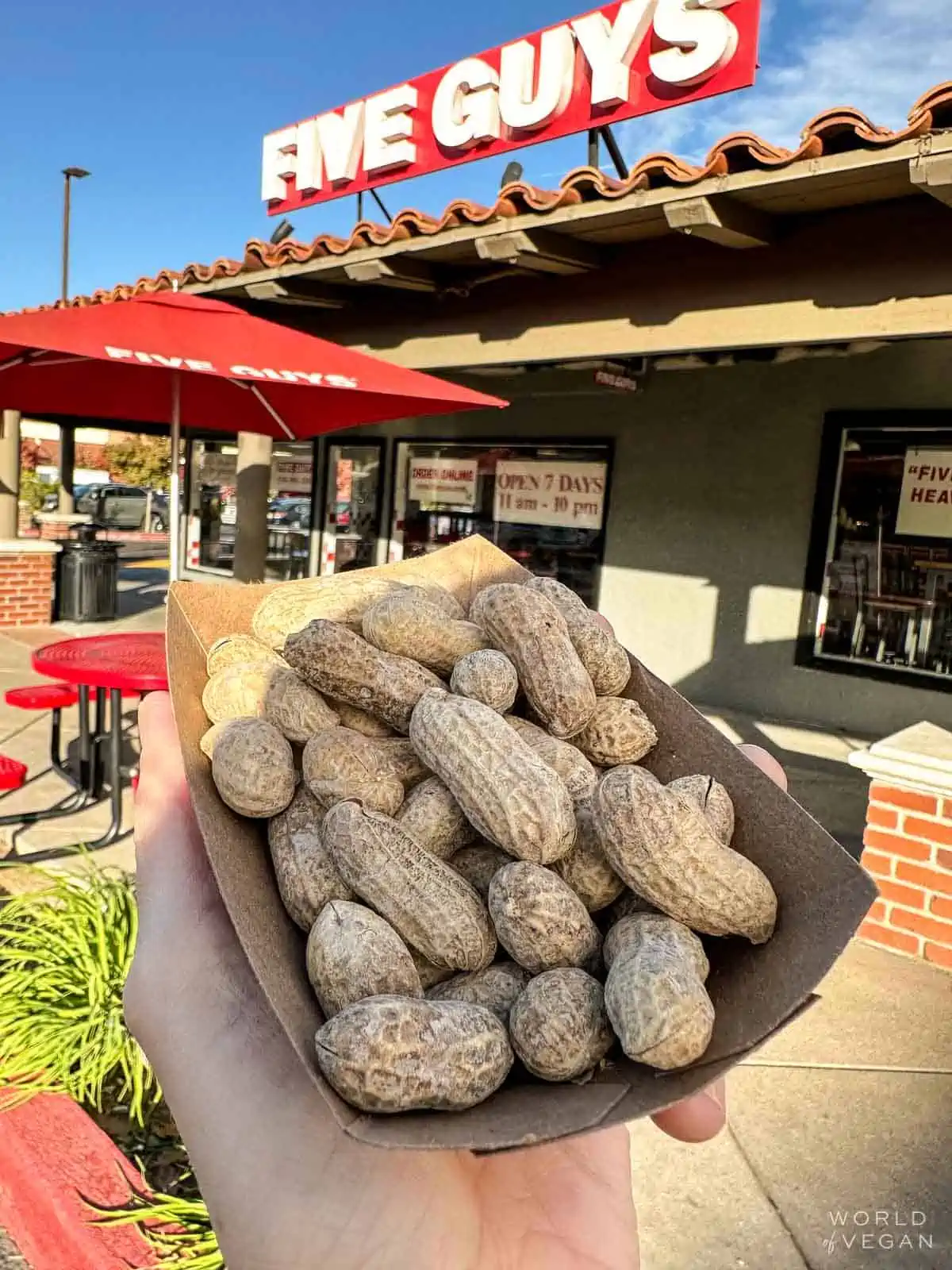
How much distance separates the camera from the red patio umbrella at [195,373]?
4281 mm

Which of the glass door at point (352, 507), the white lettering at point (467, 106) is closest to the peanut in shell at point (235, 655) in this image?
the white lettering at point (467, 106)

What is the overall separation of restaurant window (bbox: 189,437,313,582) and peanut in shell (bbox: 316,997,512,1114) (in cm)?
1071

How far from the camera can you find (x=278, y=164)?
29.4ft

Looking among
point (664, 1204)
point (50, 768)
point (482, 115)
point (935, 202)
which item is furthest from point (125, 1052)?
point (482, 115)

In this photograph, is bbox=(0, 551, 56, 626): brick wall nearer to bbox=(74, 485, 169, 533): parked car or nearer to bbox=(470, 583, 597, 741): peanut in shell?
bbox=(470, 583, 597, 741): peanut in shell

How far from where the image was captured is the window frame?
6.91 metres

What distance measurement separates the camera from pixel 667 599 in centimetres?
827

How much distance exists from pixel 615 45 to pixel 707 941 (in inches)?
257

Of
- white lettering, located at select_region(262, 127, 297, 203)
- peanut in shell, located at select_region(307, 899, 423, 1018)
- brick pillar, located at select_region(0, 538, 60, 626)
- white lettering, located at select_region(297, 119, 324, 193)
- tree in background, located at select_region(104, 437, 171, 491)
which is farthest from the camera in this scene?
tree in background, located at select_region(104, 437, 171, 491)

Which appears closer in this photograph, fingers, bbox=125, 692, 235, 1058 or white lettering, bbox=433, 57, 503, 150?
fingers, bbox=125, 692, 235, 1058

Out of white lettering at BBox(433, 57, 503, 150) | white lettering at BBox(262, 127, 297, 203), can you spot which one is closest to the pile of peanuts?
white lettering at BBox(433, 57, 503, 150)

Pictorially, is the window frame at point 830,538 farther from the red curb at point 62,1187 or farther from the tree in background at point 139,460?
the tree in background at point 139,460

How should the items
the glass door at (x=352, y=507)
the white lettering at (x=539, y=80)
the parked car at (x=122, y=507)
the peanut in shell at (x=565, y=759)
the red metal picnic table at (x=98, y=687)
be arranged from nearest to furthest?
the peanut in shell at (x=565, y=759) < the red metal picnic table at (x=98, y=687) < the white lettering at (x=539, y=80) < the glass door at (x=352, y=507) < the parked car at (x=122, y=507)

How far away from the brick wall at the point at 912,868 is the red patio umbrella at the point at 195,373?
292 centimetres
